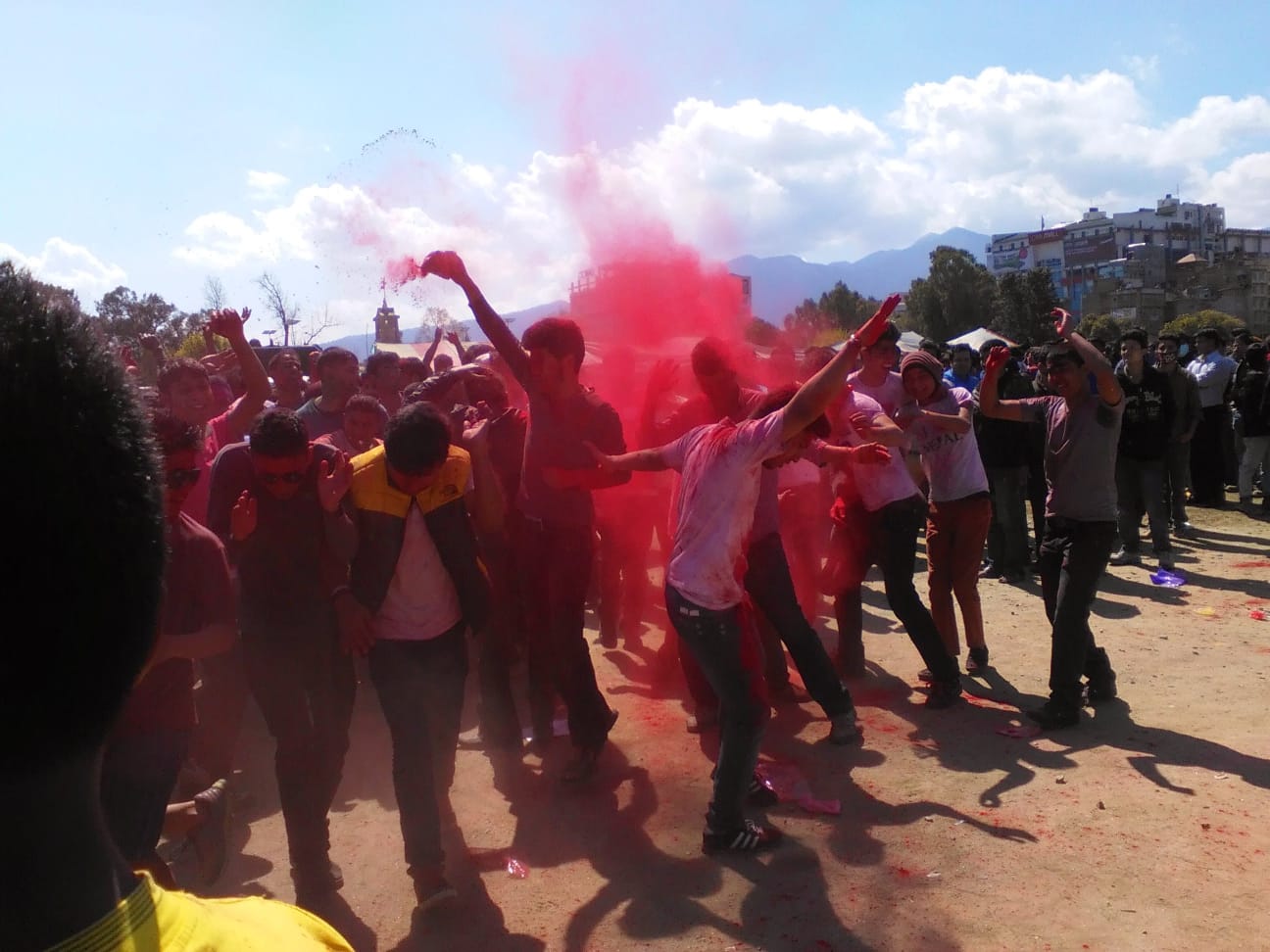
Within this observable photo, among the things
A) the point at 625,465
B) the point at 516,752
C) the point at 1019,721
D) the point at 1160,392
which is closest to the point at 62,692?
the point at 625,465

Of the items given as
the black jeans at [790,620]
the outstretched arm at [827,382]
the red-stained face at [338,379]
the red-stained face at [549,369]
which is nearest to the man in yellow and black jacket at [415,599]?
the red-stained face at [549,369]

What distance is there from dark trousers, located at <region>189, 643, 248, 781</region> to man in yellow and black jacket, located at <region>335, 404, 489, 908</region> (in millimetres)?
1181

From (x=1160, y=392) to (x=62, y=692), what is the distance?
10.1 metres

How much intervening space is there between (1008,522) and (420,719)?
21.9 ft

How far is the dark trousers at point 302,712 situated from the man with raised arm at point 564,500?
1.25 meters

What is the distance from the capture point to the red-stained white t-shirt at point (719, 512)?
12.9ft

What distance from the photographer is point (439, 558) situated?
3.89 meters

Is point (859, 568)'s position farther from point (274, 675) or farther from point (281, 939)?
point (281, 939)

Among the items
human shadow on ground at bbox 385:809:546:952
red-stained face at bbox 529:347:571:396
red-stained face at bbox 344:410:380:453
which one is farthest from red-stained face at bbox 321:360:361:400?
human shadow on ground at bbox 385:809:546:952

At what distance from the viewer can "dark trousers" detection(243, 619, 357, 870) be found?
3.83m

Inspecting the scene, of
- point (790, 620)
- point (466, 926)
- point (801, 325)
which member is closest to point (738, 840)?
point (466, 926)

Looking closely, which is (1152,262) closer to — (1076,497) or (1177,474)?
(1177,474)

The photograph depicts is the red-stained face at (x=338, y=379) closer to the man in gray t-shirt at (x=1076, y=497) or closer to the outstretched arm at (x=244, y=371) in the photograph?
the outstretched arm at (x=244, y=371)

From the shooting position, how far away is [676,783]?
481 cm
